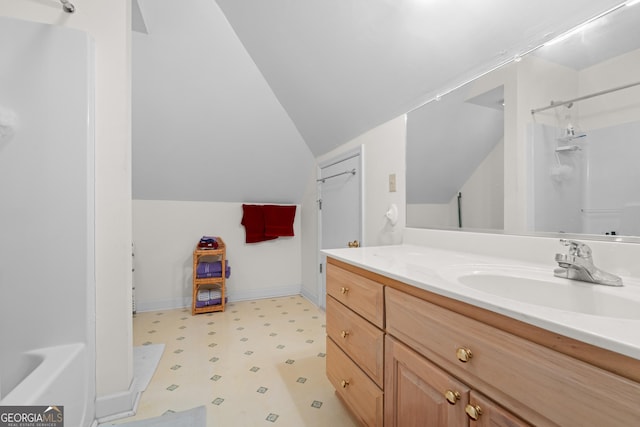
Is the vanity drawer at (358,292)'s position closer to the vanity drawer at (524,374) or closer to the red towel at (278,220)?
the vanity drawer at (524,374)

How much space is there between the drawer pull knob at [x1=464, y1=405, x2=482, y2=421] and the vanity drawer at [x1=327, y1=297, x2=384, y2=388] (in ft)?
1.20

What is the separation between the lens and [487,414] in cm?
63

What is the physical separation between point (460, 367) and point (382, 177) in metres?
1.37

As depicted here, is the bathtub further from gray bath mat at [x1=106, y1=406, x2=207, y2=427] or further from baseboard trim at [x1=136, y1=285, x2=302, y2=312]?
baseboard trim at [x1=136, y1=285, x2=302, y2=312]

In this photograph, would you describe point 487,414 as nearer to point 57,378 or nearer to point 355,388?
point 355,388

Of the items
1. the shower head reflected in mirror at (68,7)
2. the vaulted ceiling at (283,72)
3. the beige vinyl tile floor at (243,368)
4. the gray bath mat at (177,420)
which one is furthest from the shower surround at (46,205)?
the vaulted ceiling at (283,72)

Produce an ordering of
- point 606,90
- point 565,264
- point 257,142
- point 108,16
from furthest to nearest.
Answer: point 257,142 < point 108,16 < point 606,90 < point 565,264

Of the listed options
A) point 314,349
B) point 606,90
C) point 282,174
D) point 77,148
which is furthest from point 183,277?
point 606,90

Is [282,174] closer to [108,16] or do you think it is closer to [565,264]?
[108,16]

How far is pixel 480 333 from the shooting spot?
2.14 ft

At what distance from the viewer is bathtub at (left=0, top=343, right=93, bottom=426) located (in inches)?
40.0

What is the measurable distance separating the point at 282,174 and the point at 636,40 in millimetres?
2740

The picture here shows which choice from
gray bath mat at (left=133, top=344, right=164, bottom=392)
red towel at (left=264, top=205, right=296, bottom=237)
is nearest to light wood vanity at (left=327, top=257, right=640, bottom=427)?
gray bath mat at (left=133, top=344, right=164, bottom=392)

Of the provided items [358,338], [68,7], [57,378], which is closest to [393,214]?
[358,338]
